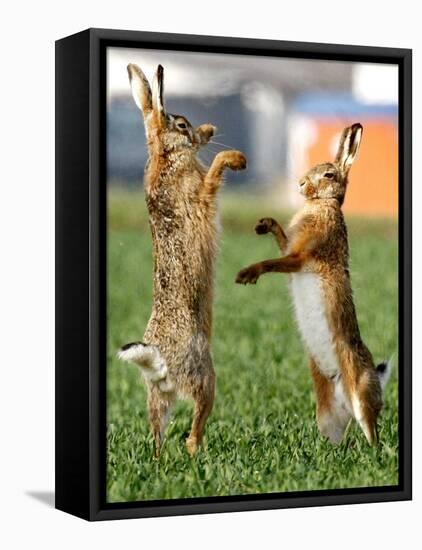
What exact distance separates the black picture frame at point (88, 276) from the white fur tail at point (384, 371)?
0.69 m

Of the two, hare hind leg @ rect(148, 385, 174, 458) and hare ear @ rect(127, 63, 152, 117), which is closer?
hare ear @ rect(127, 63, 152, 117)

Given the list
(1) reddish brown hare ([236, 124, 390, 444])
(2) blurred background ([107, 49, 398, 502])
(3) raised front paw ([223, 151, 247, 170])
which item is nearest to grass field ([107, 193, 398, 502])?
(2) blurred background ([107, 49, 398, 502])

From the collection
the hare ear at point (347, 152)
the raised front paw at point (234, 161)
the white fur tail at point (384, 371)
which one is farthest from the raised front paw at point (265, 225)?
the white fur tail at point (384, 371)

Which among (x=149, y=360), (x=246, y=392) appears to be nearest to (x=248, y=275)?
(x=149, y=360)

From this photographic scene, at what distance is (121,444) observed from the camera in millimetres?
9094

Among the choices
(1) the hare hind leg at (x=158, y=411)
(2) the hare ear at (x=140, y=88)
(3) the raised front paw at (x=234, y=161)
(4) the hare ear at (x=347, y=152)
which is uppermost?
(2) the hare ear at (x=140, y=88)

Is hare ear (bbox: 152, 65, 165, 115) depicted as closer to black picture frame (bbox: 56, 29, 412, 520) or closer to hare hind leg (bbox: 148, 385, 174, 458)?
black picture frame (bbox: 56, 29, 412, 520)

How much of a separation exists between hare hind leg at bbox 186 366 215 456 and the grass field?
7 centimetres

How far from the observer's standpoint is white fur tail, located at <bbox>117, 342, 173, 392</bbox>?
883 centimetres

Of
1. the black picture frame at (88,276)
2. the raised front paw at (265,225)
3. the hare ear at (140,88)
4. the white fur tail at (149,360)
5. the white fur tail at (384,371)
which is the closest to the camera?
the black picture frame at (88,276)

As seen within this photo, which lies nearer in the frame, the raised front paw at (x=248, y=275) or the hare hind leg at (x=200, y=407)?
the hare hind leg at (x=200, y=407)

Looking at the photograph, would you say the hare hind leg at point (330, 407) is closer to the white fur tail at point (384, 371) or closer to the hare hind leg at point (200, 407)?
the white fur tail at point (384, 371)

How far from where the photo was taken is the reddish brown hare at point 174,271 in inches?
351

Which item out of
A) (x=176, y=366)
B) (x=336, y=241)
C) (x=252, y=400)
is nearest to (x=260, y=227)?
(x=336, y=241)
